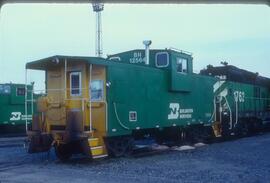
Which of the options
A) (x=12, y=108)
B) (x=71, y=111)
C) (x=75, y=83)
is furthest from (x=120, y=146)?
(x=12, y=108)

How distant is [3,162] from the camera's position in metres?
12.2

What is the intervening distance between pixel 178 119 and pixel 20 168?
6821 millimetres

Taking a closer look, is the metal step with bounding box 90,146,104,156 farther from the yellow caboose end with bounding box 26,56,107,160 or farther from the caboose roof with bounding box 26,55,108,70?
the caboose roof with bounding box 26,55,108,70

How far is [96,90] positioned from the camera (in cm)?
1204

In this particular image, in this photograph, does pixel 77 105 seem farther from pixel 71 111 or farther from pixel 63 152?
pixel 63 152

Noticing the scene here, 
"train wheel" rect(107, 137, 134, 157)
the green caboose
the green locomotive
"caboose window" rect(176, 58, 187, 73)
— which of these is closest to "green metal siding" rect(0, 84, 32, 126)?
A: the green locomotive

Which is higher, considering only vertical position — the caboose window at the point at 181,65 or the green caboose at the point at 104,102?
the caboose window at the point at 181,65

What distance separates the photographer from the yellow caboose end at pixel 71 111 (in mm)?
11156

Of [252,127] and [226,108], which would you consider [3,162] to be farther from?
[252,127]

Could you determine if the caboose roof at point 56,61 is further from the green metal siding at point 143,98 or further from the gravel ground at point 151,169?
the gravel ground at point 151,169

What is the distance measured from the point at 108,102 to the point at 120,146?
65.3 inches

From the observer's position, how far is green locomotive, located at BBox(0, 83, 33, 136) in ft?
73.5

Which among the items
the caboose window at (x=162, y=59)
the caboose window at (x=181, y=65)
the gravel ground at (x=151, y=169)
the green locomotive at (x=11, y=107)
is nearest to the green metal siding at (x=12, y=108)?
the green locomotive at (x=11, y=107)

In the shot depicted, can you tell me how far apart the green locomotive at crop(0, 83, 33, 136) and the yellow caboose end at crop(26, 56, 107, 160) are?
1032 cm
